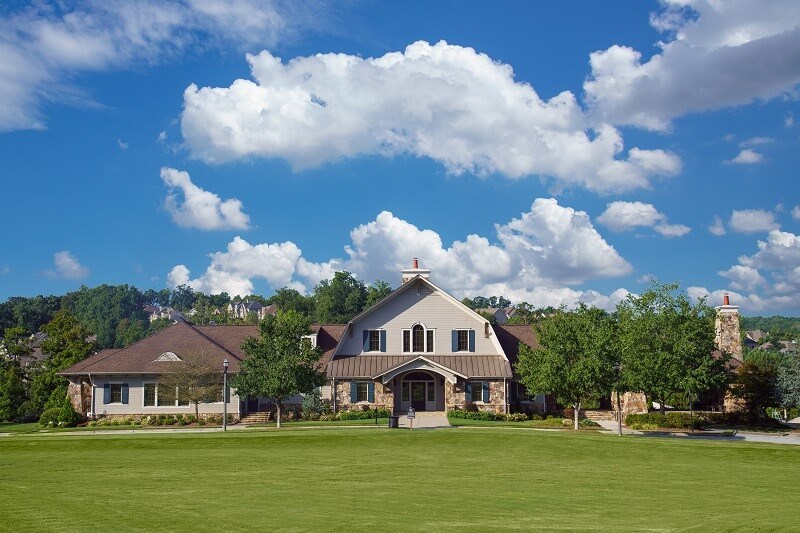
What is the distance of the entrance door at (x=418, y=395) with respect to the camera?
4741cm

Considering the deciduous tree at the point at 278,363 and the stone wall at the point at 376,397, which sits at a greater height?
the deciduous tree at the point at 278,363

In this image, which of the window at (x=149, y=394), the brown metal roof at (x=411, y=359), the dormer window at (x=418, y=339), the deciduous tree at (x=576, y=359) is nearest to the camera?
the deciduous tree at (x=576, y=359)

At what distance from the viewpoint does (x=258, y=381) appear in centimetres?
3741

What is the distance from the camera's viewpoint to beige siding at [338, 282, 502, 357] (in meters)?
47.7

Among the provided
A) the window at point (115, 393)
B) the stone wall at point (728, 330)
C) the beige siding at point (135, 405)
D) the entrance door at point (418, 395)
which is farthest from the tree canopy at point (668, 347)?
the window at point (115, 393)

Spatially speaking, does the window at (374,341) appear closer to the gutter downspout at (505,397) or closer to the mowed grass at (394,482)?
the gutter downspout at (505,397)

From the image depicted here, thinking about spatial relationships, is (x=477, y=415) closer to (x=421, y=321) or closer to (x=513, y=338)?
(x=421, y=321)

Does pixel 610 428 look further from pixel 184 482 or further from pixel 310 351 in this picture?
pixel 184 482

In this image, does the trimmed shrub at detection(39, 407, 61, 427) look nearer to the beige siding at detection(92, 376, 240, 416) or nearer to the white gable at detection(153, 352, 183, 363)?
the beige siding at detection(92, 376, 240, 416)

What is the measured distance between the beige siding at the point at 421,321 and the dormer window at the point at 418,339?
10.5 inches

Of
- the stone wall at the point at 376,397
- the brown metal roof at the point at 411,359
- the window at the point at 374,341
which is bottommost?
the stone wall at the point at 376,397

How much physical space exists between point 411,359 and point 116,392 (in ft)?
59.7

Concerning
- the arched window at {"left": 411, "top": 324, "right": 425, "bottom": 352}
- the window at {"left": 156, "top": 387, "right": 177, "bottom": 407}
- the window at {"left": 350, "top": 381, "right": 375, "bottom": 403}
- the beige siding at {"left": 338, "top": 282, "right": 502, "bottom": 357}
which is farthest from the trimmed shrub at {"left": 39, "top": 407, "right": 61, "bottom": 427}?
the arched window at {"left": 411, "top": 324, "right": 425, "bottom": 352}

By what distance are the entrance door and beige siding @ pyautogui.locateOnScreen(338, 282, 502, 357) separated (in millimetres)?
2182
